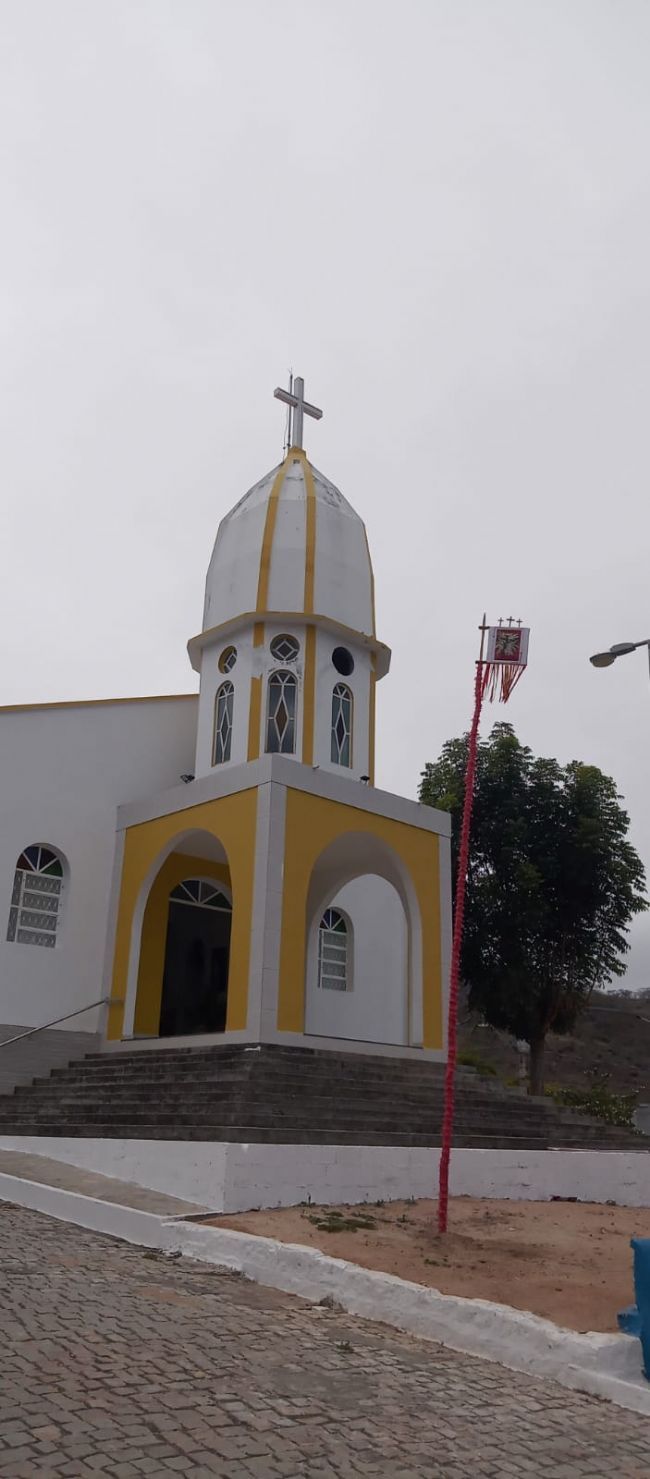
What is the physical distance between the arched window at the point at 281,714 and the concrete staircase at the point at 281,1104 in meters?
4.49

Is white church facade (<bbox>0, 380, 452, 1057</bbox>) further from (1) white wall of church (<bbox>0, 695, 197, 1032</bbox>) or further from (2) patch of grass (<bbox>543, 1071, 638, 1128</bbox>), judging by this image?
(2) patch of grass (<bbox>543, 1071, 638, 1128</bbox>)

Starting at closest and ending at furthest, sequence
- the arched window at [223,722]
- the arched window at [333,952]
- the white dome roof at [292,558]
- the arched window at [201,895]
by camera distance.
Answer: the arched window at [223,722] → the white dome roof at [292,558] → the arched window at [201,895] → the arched window at [333,952]

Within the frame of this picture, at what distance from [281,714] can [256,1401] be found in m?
12.1

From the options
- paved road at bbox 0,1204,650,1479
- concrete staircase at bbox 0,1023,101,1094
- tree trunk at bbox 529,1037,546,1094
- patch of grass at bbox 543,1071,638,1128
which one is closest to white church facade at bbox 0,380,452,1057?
concrete staircase at bbox 0,1023,101,1094

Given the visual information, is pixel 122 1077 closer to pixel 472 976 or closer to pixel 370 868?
pixel 370 868

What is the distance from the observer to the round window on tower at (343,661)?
17156 mm

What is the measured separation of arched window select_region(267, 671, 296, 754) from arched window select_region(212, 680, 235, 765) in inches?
26.1

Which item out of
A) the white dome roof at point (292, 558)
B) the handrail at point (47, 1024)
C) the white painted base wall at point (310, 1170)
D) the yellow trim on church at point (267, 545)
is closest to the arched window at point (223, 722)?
the white dome roof at point (292, 558)

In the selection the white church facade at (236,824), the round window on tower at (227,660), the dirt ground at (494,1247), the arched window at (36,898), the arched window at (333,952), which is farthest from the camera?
the arched window at (333,952)

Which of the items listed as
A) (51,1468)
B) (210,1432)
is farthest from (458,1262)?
(51,1468)

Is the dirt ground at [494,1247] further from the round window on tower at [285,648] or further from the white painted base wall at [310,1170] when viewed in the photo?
the round window on tower at [285,648]

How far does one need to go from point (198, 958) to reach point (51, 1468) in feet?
45.0

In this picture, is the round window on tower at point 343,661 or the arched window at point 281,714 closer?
the arched window at point 281,714

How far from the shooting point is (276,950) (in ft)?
43.8
